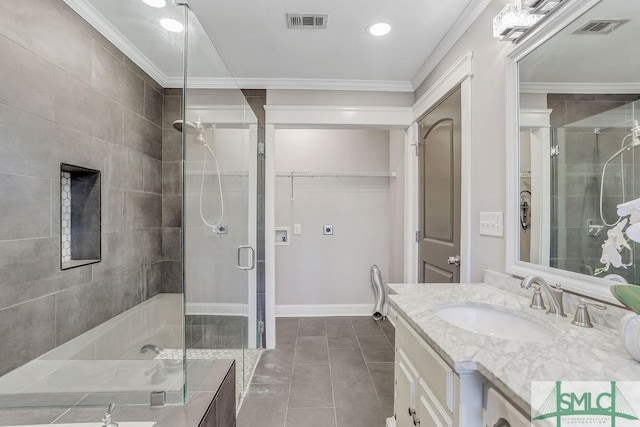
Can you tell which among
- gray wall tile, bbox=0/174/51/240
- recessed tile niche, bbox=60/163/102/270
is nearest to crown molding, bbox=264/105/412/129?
recessed tile niche, bbox=60/163/102/270

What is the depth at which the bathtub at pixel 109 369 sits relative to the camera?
1176mm

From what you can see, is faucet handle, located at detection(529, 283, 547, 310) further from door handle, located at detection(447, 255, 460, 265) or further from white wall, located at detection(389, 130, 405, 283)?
white wall, located at detection(389, 130, 405, 283)

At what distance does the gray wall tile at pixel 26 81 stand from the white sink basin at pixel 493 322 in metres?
2.18

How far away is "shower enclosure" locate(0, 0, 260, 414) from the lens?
1.33 meters

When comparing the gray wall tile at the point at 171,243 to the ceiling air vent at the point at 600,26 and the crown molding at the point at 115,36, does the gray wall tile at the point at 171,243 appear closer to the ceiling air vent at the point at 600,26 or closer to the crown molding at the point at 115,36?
the crown molding at the point at 115,36

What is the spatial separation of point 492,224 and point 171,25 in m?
2.37

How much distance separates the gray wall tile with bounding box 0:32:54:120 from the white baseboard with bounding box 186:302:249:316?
1.28m

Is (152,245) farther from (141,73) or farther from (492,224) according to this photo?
(492,224)

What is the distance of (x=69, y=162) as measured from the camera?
61.9 inches

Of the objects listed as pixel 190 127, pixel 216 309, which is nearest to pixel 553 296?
pixel 216 309

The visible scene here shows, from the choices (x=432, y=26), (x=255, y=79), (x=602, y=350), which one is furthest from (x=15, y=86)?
(x=602, y=350)

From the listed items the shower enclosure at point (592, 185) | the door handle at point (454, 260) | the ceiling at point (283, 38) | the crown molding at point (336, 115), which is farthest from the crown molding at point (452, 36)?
the door handle at point (454, 260)

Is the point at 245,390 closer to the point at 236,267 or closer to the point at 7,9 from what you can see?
the point at 236,267

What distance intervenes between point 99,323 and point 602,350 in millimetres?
2526
